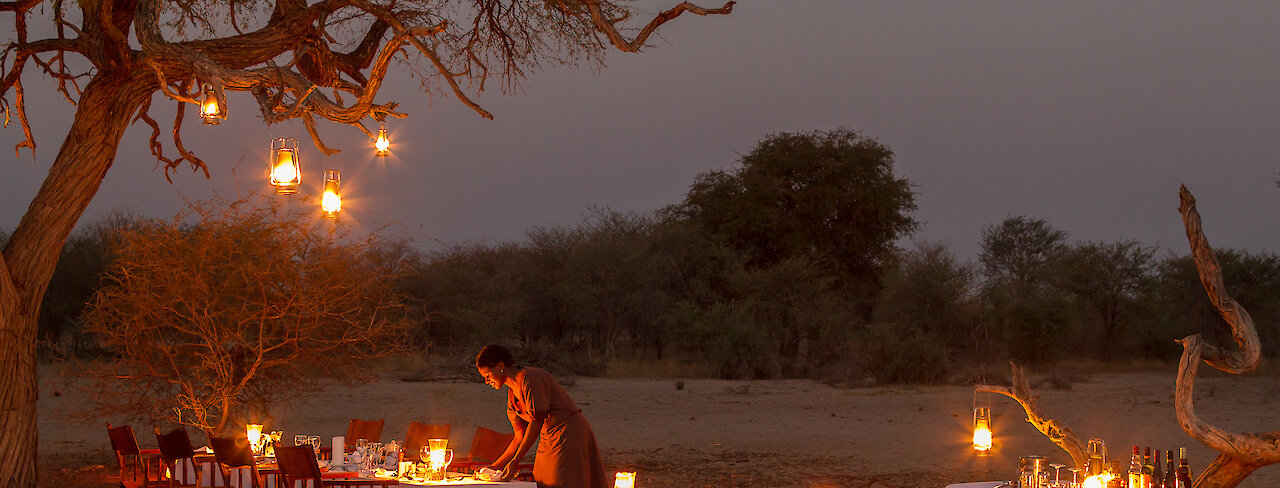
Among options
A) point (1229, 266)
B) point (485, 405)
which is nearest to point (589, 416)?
point (485, 405)

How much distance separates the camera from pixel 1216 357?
6.54m

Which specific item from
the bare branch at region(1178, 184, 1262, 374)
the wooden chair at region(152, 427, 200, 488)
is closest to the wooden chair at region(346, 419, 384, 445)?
the wooden chair at region(152, 427, 200, 488)

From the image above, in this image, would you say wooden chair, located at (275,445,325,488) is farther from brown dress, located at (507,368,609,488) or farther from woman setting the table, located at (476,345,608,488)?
brown dress, located at (507,368,609,488)

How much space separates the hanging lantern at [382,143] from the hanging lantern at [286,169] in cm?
139

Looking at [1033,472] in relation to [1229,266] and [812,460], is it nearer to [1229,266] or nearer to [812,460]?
[812,460]

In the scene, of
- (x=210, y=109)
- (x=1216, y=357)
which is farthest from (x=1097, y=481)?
(x=210, y=109)

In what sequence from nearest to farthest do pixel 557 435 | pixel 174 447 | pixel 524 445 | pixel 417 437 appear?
pixel 524 445, pixel 557 435, pixel 174 447, pixel 417 437

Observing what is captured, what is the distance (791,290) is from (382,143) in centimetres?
2033

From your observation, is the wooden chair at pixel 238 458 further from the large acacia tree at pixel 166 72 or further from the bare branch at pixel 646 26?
the bare branch at pixel 646 26

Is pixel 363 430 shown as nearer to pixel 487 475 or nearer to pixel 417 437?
pixel 417 437

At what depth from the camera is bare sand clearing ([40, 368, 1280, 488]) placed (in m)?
11.6

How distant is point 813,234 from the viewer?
30.8 meters

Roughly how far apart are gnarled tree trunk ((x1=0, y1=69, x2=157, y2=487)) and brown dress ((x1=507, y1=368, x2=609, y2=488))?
395 cm

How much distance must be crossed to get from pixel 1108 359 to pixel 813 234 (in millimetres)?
8037
